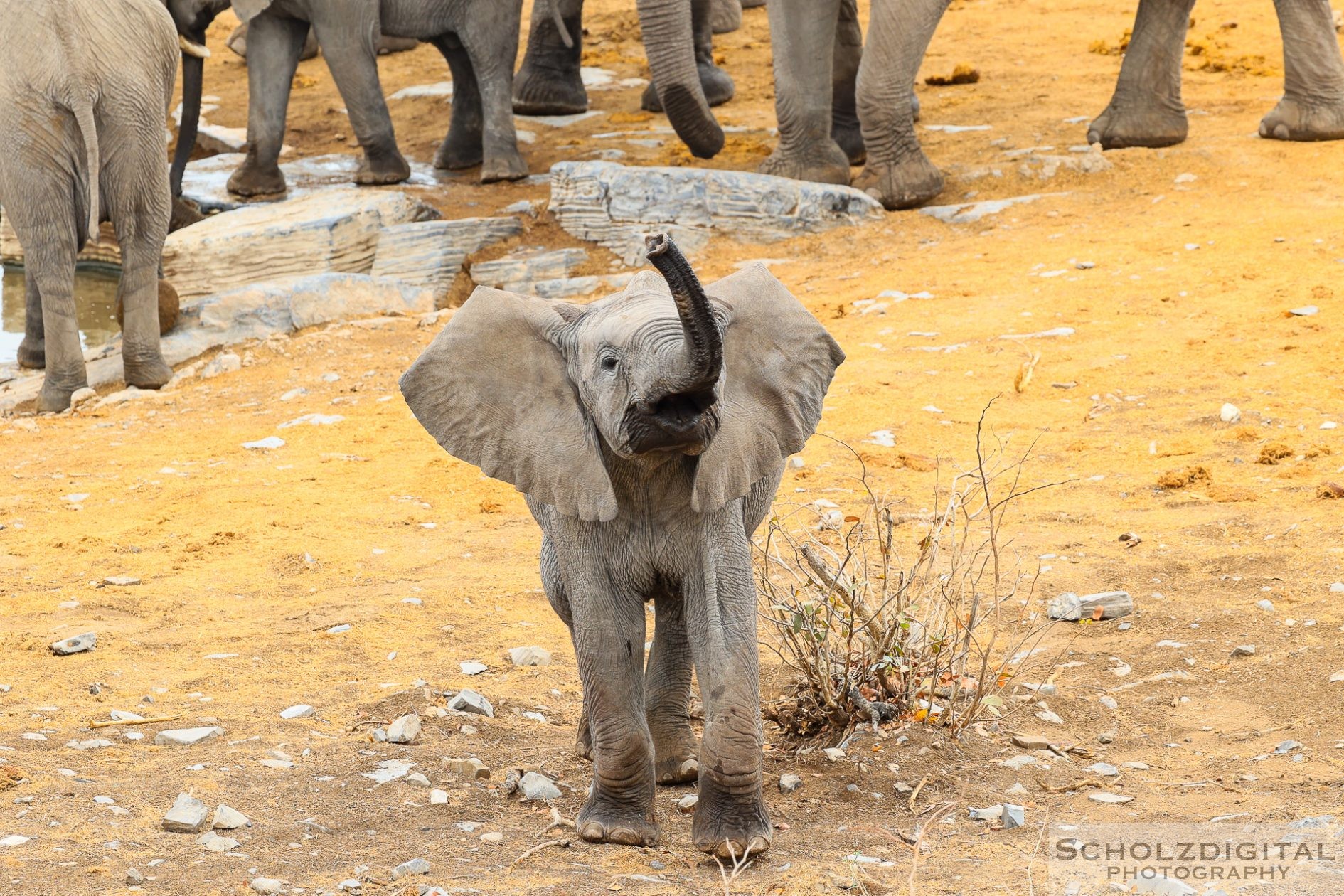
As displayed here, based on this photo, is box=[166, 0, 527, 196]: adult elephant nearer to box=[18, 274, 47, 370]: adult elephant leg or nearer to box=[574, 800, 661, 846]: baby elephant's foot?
box=[18, 274, 47, 370]: adult elephant leg

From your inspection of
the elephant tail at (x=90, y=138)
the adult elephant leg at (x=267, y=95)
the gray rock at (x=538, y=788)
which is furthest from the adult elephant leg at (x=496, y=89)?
the gray rock at (x=538, y=788)

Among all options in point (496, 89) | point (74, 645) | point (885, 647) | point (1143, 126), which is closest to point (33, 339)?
point (496, 89)

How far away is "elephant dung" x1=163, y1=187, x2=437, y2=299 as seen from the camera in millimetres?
10078

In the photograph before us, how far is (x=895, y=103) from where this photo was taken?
390 inches

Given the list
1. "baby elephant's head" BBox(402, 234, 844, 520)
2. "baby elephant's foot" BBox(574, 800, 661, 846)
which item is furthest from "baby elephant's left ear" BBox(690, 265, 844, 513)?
"baby elephant's foot" BBox(574, 800, 661, 846)

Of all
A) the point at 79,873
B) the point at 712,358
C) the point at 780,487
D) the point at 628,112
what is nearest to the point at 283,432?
the point at 780,487

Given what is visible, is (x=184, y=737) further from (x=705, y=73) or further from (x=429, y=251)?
(x=705, y=73)

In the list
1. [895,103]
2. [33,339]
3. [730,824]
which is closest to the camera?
[730,824]

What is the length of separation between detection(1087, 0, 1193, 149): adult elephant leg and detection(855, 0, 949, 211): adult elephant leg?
1.35 meters

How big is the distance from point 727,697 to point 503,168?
893 centimetres

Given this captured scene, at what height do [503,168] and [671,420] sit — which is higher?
[671,420]

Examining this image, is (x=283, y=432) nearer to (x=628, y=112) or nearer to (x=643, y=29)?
(x=643, y=29)

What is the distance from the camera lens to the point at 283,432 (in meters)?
7.67

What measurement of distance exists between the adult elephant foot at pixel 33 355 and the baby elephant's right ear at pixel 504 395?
625 centimetres
